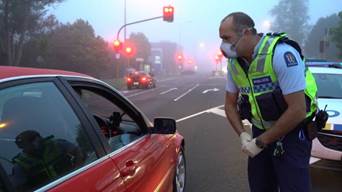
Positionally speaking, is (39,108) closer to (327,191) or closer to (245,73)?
(245,73)

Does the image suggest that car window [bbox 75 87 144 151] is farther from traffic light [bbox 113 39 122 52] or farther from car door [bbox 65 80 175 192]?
traffic light [bbox 113 39 122 52]

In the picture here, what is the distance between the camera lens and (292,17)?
134m

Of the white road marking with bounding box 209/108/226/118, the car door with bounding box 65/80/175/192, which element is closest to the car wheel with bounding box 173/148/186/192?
the car door with bounding box 65/80/175/192

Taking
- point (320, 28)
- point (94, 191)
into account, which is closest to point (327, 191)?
point (94, 191)

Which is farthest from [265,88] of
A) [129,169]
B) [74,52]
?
[74,52]

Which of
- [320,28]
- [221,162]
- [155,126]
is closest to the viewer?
[155,126]

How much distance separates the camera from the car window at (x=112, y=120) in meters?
3.74

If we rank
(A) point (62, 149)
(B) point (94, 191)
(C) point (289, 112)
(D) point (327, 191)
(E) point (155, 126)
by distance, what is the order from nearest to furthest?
1. (B) point (94, 191)
2. (A) point (62, 149)
3. (C) point (289, 112)
4. (E) point (155, 126)
5. (D) point (327, 191)

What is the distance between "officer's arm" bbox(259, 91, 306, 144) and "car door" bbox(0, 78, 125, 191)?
993mm

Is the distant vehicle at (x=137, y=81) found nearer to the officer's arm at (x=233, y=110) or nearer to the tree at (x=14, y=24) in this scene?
the tree at (x=14, y=24)

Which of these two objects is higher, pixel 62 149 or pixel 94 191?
pixel 62 149

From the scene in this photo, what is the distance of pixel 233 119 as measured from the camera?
11.9 ft

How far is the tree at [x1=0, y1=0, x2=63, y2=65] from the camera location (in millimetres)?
35000

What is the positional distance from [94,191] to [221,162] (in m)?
5.24
